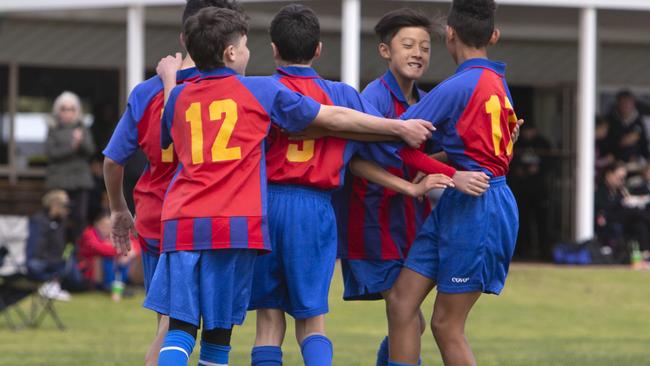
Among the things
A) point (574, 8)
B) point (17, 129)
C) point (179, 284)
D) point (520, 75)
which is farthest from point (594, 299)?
point (179, 284)

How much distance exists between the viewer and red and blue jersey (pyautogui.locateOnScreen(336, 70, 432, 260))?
22.1 ft

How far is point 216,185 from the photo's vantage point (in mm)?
5840

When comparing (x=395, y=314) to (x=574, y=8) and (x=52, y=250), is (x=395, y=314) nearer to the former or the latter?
(x=52, y=250)

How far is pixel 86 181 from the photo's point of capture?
16.3 meters

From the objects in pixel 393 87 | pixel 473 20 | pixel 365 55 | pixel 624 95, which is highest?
pixel 365 55

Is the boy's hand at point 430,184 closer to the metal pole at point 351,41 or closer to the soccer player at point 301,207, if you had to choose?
the soccer player at point 301,207

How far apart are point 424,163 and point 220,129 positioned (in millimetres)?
1005

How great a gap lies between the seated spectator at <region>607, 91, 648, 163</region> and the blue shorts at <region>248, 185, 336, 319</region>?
44.9ft

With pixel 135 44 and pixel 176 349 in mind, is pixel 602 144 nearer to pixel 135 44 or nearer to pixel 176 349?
pixel 135 44

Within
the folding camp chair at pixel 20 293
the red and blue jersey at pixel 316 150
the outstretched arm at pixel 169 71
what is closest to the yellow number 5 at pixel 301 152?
the red and blue jersey at pixel 316 150

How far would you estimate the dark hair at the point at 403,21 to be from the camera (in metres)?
6.80

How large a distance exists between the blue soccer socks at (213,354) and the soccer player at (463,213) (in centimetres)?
92

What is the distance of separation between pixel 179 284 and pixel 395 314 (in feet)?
4.01

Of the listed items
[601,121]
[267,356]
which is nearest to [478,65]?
[267,356]
